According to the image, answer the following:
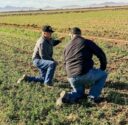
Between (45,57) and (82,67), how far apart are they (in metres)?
2.23

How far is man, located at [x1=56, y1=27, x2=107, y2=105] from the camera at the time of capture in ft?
29.2

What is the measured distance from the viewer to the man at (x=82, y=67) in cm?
891

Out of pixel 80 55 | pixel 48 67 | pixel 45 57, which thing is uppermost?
pixel 80 55

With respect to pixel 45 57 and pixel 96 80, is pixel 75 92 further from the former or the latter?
pixel 45 57

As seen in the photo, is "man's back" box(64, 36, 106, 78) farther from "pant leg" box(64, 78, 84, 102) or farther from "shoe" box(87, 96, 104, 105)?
"shoe" box(87, 96, 104, 105)

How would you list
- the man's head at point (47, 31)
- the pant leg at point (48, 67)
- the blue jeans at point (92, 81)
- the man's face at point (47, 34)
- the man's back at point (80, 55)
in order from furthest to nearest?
the pant leg at point (48, 67)
the man's face at point (47, 34)
the man's head at point (47, 31)
the blue jeans at point (92, 81)
the man's back at point (80, 55)

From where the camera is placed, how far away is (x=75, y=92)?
9.33 m

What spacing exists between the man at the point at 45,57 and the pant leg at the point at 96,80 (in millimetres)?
1976

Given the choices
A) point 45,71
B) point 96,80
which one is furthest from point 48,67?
point 96,80

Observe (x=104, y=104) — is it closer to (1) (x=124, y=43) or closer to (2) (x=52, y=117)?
(2) (x=52, y=117)

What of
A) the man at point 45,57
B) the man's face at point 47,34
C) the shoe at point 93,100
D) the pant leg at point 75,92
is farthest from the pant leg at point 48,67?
the shoe at point 93,100

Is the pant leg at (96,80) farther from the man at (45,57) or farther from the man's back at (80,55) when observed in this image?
the man at (45,57)

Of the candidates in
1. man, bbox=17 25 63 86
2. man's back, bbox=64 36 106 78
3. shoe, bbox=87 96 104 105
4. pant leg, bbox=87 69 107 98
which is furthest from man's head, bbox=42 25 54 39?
shoe, bbox=87 96 104 105

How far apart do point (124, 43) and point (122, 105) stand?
1219 cm
